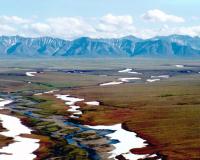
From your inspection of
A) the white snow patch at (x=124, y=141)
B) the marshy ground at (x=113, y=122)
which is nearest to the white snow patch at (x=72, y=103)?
the marshy ground at (x=113, y=122)

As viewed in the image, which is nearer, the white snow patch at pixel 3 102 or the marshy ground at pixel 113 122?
the marshy ground at pixel 113 122

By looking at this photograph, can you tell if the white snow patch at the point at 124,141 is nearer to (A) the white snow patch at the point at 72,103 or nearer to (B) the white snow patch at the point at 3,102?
(A) the white snow patch at the point at 72,103

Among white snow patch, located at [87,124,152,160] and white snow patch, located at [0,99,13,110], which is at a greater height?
white snow patch, located at [87,124,152,160]

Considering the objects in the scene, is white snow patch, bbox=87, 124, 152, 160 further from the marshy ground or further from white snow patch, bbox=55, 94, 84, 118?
white snow patch, bbox=55, 94, 84, 118

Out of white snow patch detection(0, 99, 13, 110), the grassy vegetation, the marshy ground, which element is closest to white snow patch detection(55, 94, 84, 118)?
the marshy ground

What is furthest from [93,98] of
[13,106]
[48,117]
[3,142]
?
[3,142]

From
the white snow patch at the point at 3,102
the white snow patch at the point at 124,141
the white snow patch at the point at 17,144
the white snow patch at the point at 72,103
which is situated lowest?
the white snow patch at the point at 3,102

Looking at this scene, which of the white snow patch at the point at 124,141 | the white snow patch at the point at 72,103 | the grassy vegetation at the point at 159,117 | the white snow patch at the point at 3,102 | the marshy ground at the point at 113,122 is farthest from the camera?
the white snow patch at the point at 3,102

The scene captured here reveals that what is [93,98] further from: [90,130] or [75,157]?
[75,157]
